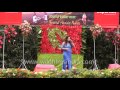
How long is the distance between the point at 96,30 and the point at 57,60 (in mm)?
1029

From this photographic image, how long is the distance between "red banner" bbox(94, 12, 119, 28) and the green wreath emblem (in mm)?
735

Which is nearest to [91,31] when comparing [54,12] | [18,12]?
[54,12]

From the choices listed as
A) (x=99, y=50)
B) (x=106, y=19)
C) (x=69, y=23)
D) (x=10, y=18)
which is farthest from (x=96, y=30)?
(x=10, y=18)

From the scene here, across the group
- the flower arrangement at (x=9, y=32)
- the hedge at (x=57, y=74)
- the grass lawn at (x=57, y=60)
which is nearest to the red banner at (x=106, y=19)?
the grass lawn at (x=57, y=60)

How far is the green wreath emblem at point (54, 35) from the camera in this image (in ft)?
23.5

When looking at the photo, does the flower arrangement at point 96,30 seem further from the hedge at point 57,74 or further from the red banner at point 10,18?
the red banner at point 10,18

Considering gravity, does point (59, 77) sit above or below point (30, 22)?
below

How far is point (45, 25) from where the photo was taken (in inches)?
283

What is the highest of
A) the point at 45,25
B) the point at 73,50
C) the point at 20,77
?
the point at 45,25

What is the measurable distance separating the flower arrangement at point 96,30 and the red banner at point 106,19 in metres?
0.08

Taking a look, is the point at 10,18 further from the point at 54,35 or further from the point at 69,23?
the point at 69,23

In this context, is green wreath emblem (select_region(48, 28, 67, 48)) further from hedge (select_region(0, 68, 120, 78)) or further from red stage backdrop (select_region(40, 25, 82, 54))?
hedge (select_region(0, 68, 120, 78))

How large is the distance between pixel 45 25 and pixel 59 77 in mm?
1118

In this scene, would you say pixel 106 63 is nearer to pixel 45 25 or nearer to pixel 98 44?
pixel 98 44
